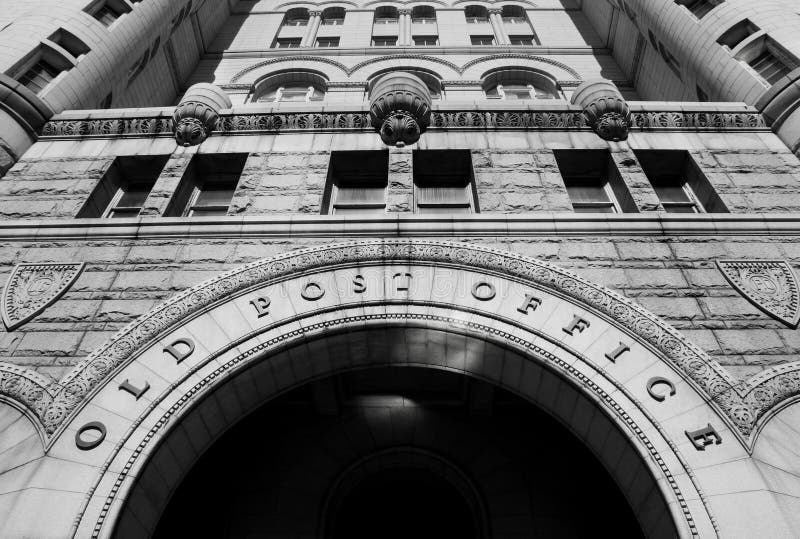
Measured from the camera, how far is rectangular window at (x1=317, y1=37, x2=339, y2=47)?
20.9 meters

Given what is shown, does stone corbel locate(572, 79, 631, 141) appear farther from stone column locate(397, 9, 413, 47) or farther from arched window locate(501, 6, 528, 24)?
arched window locate(501, 6, 528, 24)

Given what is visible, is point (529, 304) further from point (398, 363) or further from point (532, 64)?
point (532, 64)

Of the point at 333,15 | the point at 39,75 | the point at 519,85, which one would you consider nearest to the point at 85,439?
the point at 39,75

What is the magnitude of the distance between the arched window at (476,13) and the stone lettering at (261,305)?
19.2 m

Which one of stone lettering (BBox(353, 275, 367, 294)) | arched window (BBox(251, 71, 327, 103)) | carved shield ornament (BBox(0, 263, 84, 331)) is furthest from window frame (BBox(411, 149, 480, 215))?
arched window (BBox(251, 71, 327, 103))

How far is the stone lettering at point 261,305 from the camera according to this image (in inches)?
284

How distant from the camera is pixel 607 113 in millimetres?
10000

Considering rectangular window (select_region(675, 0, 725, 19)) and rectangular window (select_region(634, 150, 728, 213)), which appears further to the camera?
rectangular window (select_region(675, 0, 725, 19))

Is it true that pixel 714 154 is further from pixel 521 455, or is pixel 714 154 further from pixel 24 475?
pixel 24 475

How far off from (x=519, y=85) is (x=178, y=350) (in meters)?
15.3

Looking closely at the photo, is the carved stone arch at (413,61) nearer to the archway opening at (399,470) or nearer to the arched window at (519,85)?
the arched window at (519,85)

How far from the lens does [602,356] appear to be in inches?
263

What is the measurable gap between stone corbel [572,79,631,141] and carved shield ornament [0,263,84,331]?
893 centimetres

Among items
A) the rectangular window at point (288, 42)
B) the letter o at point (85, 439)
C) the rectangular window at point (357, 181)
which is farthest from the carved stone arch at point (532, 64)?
the letter o at point (85, 439)
